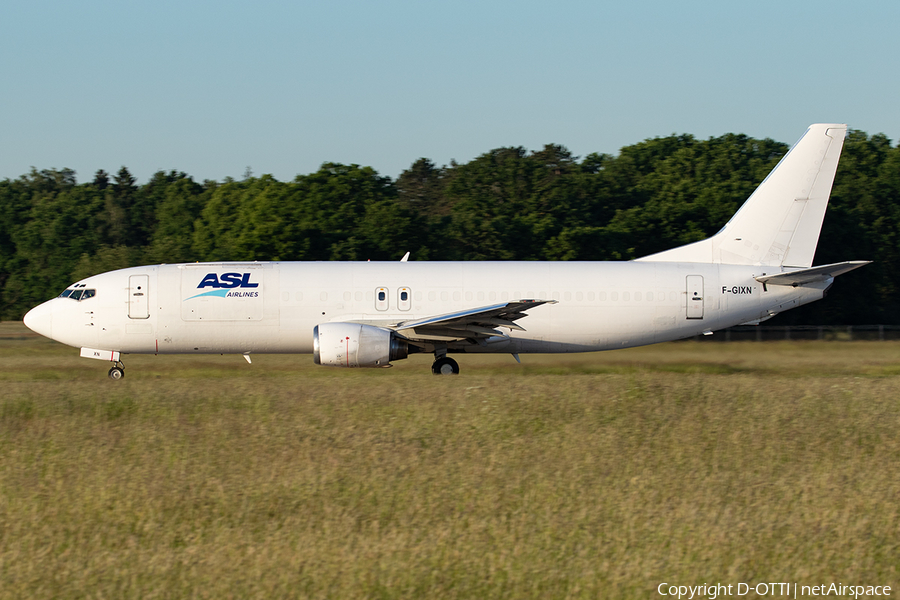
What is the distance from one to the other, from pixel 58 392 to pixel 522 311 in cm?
1064

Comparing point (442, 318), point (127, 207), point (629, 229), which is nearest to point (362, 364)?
point (442, 318)

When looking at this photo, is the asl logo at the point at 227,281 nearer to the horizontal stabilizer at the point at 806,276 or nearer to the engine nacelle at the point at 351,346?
Result: the engine nacelle at the point at 351,346

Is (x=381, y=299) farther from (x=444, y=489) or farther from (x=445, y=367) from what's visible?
(x=444, y=489)

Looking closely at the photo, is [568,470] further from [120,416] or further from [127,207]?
[127,207]

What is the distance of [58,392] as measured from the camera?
16312 mm

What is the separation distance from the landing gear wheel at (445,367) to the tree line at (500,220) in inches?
822

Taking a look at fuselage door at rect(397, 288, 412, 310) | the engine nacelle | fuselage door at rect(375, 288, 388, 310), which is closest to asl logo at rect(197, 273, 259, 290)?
the engine nacelle

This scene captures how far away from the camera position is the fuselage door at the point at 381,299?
21703 mm

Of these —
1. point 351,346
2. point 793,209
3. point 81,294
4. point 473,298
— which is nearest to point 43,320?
point 81,294

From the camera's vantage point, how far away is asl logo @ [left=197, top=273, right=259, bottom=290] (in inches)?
854

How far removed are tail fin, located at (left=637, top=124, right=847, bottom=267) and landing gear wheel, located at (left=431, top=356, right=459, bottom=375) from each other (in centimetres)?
765

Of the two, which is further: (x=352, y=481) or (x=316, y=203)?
(x=316, y=203)

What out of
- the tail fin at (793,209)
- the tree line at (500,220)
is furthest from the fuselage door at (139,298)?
the tree line at (500,220)

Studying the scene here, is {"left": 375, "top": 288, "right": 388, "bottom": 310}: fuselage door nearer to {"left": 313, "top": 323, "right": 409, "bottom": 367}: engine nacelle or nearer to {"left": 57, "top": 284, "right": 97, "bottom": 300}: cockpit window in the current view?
{"left": 313, "top": 323, "right": 409, "bottom": 367}: engine nacelle
